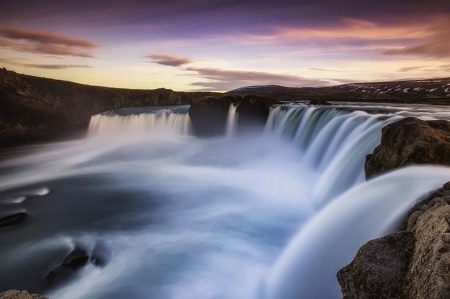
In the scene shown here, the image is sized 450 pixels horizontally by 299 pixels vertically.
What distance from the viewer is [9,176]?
1833 cm

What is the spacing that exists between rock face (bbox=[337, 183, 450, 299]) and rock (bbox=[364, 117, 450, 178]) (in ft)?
10.3

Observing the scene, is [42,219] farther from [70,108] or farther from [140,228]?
[70,108]

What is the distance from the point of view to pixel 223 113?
90.5ft

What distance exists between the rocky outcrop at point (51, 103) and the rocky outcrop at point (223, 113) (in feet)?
45.7

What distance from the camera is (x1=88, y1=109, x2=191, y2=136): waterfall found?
30.1 m

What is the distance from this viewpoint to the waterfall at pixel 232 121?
26844 millimetres

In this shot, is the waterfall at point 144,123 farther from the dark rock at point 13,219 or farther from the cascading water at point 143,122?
the dark rock at point 13,219

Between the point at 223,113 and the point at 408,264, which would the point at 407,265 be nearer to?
the point at 408,264

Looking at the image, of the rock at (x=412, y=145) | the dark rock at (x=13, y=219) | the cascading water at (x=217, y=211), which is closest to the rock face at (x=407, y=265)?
the cascading water at (x=217, y=211)

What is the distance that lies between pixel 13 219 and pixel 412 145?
40.9ft

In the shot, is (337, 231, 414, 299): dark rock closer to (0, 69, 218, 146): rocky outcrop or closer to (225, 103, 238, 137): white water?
A: (225, 103, 238, 137): white water

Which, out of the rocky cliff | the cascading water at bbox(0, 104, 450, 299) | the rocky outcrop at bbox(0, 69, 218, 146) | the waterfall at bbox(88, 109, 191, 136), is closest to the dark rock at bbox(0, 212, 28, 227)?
the cascading water at bbox(0, 104, 450, 299)

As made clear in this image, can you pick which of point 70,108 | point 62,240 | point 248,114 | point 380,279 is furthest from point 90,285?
point 70,108

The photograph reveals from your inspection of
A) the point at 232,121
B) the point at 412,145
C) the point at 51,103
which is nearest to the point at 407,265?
the point at 412,145
